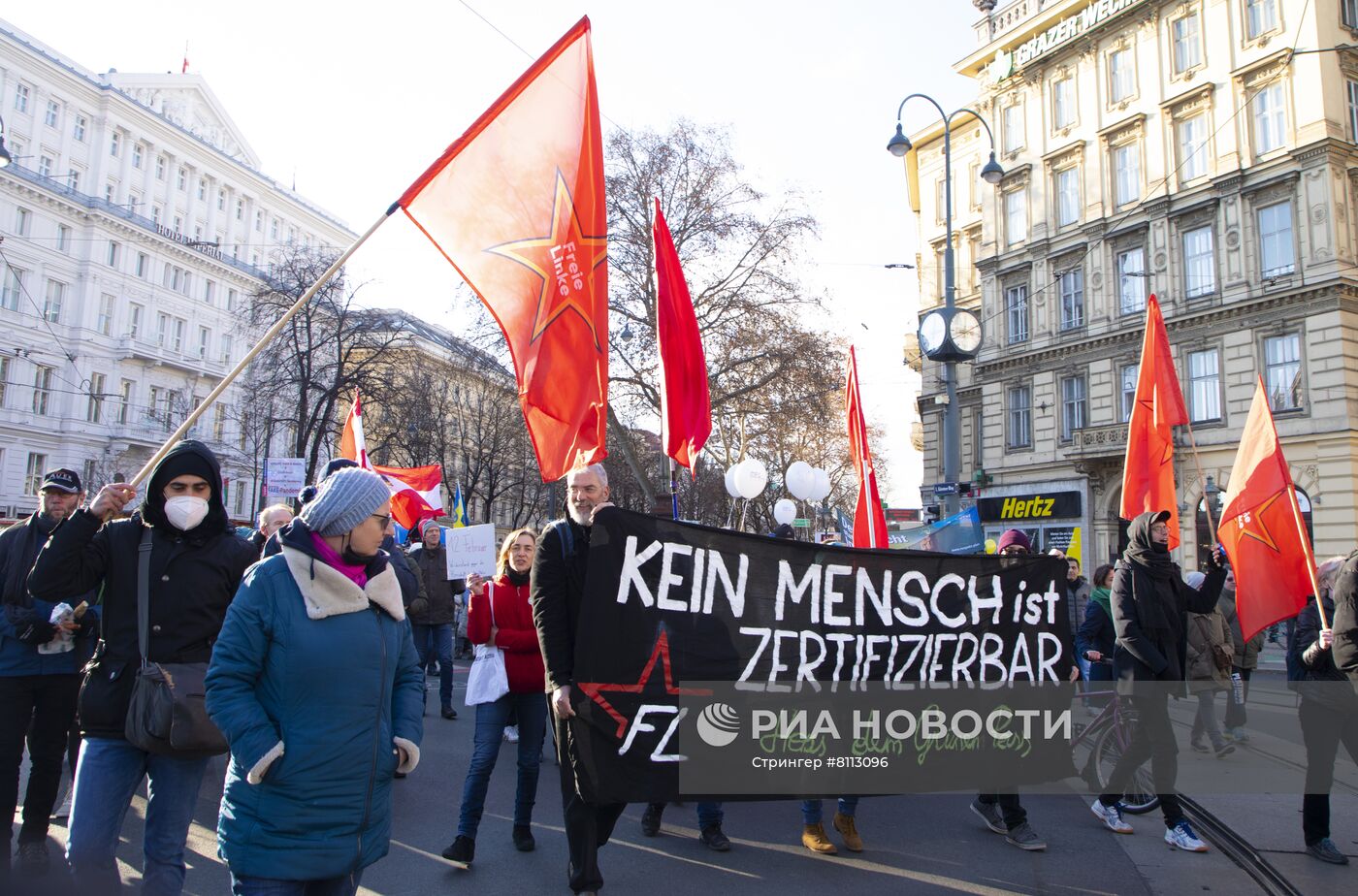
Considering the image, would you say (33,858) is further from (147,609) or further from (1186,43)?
(1186,43)

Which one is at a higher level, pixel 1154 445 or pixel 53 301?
pixel 53 301

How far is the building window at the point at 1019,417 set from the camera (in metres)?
33.6

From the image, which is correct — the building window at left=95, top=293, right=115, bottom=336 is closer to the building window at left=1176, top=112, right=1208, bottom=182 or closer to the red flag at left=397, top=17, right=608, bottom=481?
the building window at left=1176, top=112, right=1208, bottom=182

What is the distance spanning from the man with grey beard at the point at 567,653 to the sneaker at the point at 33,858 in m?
2.53

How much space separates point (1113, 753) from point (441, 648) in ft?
21.7

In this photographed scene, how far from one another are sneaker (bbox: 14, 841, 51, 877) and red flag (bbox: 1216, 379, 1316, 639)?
7.22 metres

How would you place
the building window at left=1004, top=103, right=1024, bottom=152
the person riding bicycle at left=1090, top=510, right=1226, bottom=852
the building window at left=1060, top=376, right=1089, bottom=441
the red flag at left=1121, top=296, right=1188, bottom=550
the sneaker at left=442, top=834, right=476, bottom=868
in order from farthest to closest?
the building window at left=1004, top=103, right=1024, bottom=152 → the building window at left=1060, top=376, right=1089, bottom=441 → the red flag at left=1121, top=296, right=1188, bottom=550 → the person riding bicycle at left=1090, top=510, right=1226, bottom=852 → the sneaker at left=442, top=834, right=476, bottom=868

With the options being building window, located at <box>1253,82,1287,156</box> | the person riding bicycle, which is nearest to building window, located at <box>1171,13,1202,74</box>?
building window, located at <box>1253,82,1287,156</box>

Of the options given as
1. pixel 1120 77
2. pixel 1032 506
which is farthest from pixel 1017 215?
pixel 1032 506

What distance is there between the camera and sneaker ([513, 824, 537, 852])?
5406 mm

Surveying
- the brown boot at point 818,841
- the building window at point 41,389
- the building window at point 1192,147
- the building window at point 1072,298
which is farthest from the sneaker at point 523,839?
the building window at point 41,389

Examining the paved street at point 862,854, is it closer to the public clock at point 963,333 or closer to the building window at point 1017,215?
the public clock at point 963,333

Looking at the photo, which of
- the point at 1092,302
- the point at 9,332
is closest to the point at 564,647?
the point at 1092,302

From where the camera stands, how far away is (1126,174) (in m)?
30.6
